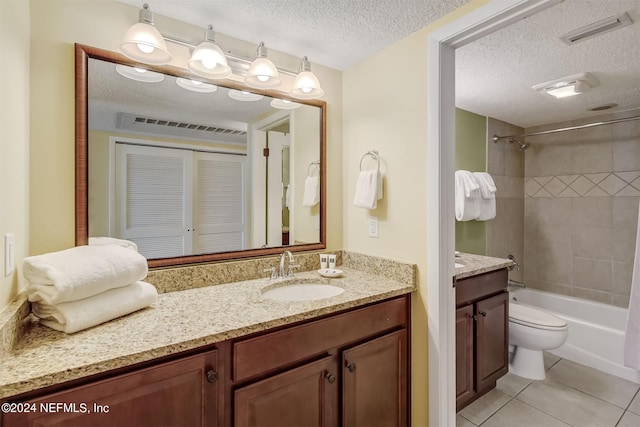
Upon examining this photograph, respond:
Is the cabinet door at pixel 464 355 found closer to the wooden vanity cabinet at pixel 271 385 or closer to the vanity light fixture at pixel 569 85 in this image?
the wooden vanity cabinet at pixel 271 385

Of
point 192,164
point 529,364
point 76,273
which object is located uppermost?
point 192,164

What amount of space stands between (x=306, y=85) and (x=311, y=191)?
611 millimetres

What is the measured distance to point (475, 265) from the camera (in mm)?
1951

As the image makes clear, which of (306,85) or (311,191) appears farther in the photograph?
(311,191)

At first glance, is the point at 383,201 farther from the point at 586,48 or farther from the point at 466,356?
the point at 586,48

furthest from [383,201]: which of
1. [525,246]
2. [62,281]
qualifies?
[525,246]

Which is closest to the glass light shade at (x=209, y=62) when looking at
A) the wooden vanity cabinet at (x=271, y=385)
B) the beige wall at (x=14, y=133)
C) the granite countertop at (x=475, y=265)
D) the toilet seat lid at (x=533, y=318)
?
the beige wall at (x=14, y=133)

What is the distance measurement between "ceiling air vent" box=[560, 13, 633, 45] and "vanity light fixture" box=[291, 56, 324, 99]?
1.31 meters

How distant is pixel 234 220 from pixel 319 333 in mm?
762

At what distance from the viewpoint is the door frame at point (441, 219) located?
1.42 metres

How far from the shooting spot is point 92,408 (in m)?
0.80

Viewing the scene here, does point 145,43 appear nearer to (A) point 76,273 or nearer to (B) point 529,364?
(A) point 76,273

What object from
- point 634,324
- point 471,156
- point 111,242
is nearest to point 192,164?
point 111,242

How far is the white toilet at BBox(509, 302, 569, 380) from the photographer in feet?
7.07
